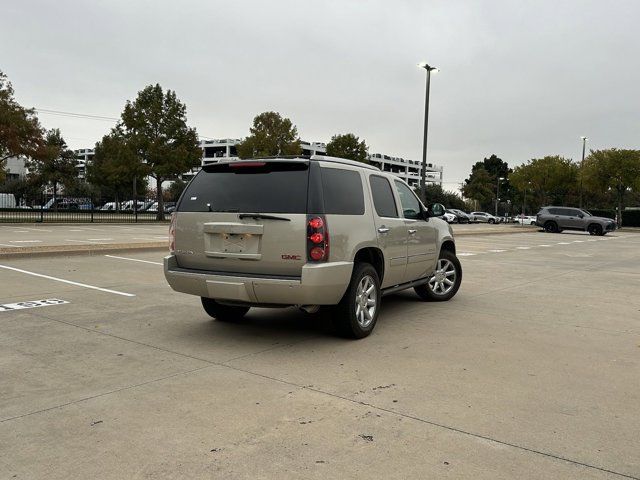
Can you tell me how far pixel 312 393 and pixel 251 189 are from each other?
7.57 ft

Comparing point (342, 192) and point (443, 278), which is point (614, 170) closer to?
point (443, 278)

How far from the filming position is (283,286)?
206 inches

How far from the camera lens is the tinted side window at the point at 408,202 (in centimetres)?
717

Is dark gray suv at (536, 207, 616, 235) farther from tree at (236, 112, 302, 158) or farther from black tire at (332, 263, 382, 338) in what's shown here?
black tire at (332, 263, 382, 338)

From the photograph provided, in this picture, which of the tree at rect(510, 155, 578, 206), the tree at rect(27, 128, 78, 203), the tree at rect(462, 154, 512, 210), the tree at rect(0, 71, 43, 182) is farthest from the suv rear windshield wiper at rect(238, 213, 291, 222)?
the tree at rect(462, 154, 512, 210)

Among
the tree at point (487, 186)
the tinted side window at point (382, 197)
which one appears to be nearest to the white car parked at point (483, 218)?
the tree at point (487, 186)

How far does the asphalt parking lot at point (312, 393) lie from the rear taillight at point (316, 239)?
96 centimetres

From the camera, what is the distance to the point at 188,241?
5816mm

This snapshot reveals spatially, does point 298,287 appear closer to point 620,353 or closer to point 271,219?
point 271,219

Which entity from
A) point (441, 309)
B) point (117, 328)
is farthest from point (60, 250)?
point (441, 309)

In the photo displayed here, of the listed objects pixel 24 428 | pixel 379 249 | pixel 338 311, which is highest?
pixel 379 249

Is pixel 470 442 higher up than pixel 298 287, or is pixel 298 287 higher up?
pixel 298 287

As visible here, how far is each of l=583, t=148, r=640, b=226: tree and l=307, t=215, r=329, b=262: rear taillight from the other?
50943mm

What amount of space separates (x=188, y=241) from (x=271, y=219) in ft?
3.43
